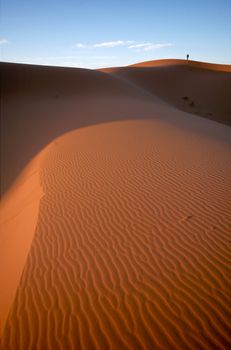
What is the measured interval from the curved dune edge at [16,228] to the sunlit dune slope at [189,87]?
2085 cm

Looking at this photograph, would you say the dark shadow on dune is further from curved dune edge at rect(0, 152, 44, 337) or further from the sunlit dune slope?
curved dune edge at rect(0, 152, 44, 337)

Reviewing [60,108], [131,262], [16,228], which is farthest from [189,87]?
[131,262]

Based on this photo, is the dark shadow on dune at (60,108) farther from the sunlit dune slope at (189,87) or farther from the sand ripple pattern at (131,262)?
the sand ripple pattern at (131,262)

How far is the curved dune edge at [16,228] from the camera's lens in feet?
11.3

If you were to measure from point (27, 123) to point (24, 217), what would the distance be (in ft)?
34.2

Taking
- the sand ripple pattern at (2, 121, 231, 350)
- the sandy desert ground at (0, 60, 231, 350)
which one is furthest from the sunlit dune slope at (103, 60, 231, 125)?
the sand ripple pattern at (2, 121, 231, 350)

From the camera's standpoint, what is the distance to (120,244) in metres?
3.77

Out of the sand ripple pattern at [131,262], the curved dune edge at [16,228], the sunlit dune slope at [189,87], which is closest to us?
the sand ripple pattern at [131,262]

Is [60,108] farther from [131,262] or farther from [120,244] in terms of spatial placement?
[131,262]

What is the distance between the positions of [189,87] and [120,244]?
32826 mm

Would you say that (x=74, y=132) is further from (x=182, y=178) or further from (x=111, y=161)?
(x=182, y=178)

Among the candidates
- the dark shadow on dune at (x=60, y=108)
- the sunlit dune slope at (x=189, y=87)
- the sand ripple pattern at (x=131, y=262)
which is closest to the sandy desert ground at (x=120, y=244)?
the sand ripple pattern at (x=131, y=262)

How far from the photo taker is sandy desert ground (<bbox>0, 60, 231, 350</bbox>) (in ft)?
8.46

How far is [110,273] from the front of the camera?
10.6ft
